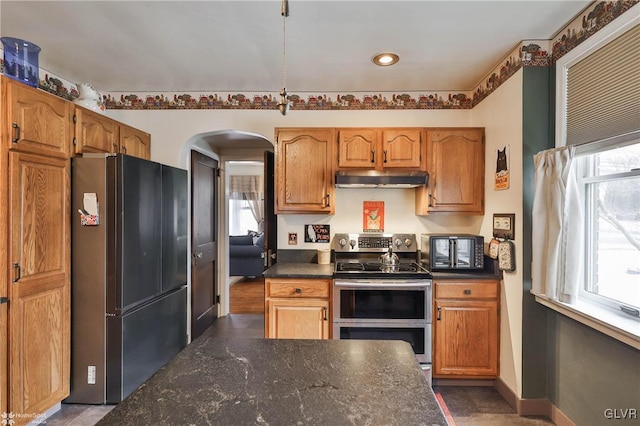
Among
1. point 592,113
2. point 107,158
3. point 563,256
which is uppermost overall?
point 592,113

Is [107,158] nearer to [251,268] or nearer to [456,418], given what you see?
[456,418]

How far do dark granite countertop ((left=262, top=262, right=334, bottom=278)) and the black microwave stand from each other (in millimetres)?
878

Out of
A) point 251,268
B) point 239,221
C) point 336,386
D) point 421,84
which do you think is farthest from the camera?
point 239,221

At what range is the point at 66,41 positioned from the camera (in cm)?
218

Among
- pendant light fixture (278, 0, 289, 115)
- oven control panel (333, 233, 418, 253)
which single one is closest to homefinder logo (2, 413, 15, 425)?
pendant light fixture (278, 0, 289, 115)

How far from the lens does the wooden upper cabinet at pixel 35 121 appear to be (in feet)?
5.96

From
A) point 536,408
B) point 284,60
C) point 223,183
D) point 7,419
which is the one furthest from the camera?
point 223,183

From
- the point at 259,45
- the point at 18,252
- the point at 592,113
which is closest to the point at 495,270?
the point at 592,113

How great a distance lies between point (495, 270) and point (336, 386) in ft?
6.94

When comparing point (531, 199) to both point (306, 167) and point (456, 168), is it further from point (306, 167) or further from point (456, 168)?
point (306, 167)

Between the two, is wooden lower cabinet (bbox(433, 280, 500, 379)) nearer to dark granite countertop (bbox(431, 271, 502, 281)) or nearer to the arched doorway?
dark granite countertop (bbox(431, 271, 502, 281))

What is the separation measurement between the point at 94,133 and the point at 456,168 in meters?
2.89

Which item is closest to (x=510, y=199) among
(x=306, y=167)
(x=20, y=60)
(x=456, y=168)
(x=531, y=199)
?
(x=531, y=199)

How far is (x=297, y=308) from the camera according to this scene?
2.57m
